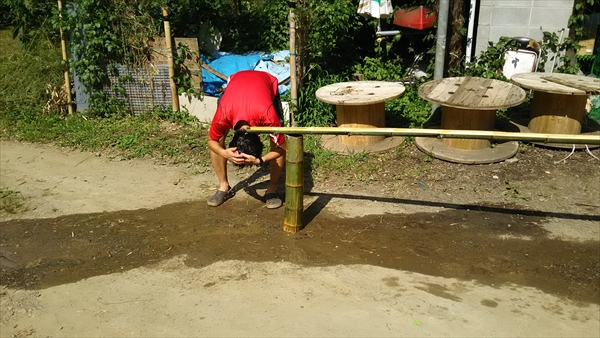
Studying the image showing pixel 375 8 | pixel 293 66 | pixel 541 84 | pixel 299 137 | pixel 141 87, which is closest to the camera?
pixel 299 137

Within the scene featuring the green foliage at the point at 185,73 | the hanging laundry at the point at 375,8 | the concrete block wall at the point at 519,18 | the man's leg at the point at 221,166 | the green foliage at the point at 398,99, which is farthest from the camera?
the hanging laundry at the point at 375,8

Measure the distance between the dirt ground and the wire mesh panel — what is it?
1.63m

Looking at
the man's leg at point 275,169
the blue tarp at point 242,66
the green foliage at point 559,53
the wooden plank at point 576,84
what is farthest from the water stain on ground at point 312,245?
the green foliage at point 559,53

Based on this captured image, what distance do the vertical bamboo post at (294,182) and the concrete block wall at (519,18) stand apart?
4538 millimetres

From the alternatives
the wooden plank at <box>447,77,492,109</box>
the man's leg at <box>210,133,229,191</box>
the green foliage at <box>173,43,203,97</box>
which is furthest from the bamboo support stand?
the green foliage at <box>173,43,203,97</box>

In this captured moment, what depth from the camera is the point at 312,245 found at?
4.60 meters

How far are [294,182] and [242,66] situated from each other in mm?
4068

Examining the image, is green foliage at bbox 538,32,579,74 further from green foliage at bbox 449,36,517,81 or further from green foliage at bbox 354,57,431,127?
green foliage at bbox 354,57,431,127

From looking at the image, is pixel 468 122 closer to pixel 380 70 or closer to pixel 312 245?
pixel 380 70

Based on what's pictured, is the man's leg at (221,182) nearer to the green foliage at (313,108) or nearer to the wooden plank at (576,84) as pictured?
the green foliage at (313,108)

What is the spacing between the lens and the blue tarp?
7992 millimetres

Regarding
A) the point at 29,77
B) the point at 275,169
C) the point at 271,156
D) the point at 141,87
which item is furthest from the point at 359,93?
the point at 29,77

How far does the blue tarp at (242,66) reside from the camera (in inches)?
315

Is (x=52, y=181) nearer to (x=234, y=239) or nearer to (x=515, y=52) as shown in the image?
(x=234, y=239)
